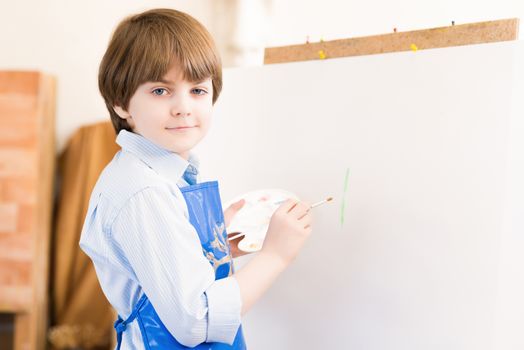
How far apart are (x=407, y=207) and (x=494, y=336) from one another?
22 centimetres

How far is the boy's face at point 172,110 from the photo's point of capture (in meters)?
0.84

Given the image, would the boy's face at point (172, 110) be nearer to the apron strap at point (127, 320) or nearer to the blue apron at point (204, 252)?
the blue apron at point (204, 252)

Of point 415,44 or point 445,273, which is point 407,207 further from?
point 415,44

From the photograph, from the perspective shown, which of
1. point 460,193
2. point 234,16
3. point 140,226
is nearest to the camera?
point 140,226

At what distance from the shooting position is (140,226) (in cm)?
78

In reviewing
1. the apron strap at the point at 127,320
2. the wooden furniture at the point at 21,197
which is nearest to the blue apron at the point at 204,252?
the apron strap at the point at 127,320

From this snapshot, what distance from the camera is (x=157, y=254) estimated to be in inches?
30.6

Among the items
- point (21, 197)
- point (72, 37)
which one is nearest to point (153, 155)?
point (21, 197)

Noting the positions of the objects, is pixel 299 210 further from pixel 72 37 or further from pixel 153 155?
pixel 72 37

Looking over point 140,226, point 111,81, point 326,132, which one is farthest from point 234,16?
point 140,226

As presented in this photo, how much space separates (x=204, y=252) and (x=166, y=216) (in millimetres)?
108

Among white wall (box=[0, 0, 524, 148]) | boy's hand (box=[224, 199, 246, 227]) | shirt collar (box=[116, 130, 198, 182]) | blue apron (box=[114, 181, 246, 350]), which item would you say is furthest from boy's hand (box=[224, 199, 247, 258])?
white wall (box=[0, 0, 524, 148])

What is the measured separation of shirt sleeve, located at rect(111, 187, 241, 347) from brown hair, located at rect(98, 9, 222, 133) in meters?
0.16

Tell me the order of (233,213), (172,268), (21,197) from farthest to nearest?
(21,197) → (233,213) → (172,268)
